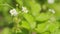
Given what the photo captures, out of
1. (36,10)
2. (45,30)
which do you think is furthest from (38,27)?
(36,10)

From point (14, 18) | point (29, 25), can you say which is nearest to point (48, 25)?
point (29, 25)

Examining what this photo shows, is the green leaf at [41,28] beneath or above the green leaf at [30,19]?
beneath

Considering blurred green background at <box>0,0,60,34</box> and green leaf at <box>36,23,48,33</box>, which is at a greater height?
blurred green background at <box>0,0,60,34</box>

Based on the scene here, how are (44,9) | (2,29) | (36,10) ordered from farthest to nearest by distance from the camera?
(44,9)
(2,29)
(36,10)

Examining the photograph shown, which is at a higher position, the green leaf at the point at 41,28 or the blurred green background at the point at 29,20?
the blurred green background at the point at 29,20

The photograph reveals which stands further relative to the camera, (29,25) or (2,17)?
(2,17)

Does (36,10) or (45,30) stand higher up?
(36,10)

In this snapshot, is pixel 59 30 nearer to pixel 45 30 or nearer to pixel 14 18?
pixel 45 30

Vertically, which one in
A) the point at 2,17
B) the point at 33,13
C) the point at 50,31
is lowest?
the point at 50,31

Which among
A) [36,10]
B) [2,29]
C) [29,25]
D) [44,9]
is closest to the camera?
[29,25]
